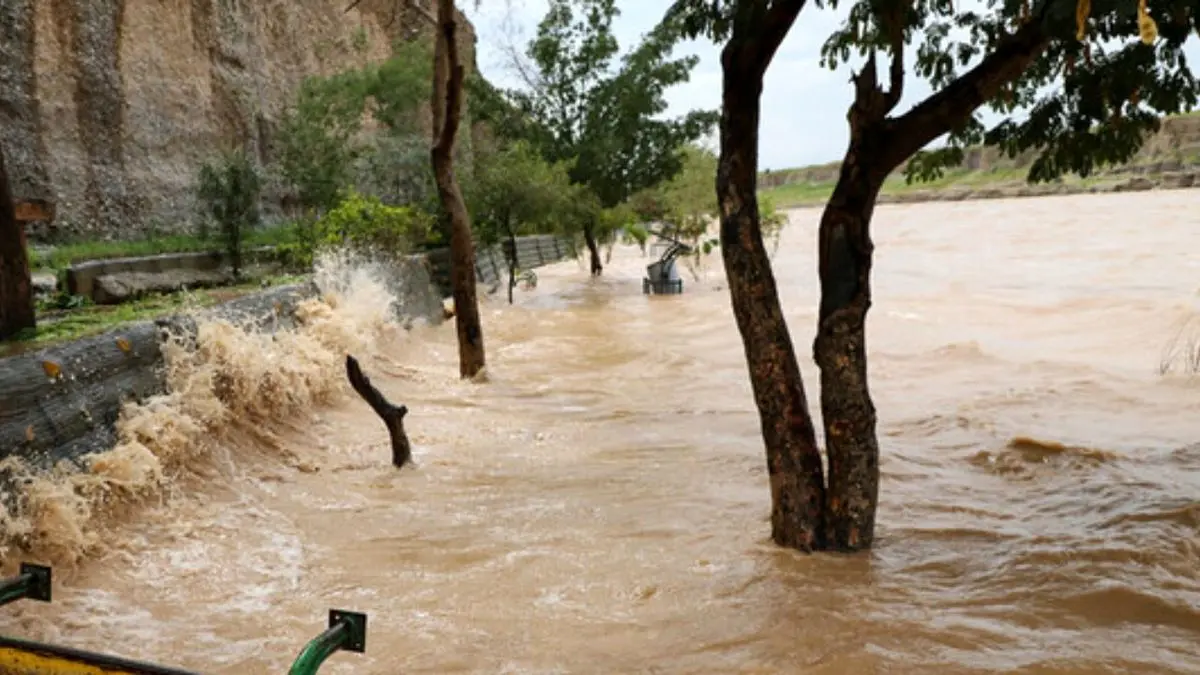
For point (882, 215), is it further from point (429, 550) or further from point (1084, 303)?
point (429, 550)

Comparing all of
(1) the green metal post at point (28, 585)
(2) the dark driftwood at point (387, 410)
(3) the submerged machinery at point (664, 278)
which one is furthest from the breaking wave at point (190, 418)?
(3) the submerged machinery at point (664, 278)

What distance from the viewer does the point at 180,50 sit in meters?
20.9

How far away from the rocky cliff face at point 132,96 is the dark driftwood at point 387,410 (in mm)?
6828

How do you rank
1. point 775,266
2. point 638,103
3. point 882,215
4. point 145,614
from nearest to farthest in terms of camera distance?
point 145,614
point 638,103
point 775,266
point 882,215

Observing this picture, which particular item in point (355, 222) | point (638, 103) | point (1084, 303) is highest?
point (638, 103)

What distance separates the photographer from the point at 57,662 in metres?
2.04

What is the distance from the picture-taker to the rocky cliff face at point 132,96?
1627 centimetres

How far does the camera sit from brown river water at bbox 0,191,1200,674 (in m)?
4.59

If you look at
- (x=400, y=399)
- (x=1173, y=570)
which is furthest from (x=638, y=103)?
(x=1173, y=570)

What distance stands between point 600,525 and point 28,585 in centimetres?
415

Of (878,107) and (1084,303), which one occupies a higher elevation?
(878,107)

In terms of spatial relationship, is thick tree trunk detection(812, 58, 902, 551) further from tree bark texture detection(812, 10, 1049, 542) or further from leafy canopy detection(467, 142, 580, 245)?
leafy canopy detection(467, 142, 580, 245)

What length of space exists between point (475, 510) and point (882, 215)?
6178 cm

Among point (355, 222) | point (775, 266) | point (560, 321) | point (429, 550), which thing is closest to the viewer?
point (429, 550)
